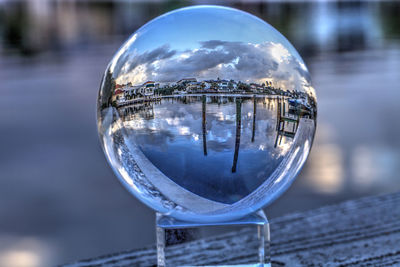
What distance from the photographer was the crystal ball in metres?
1.30

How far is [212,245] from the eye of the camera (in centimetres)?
168

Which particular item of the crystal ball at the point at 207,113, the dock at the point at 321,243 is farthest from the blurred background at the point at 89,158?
the crystal ball at the point at 207,113

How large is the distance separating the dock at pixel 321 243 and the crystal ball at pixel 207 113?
0.24m

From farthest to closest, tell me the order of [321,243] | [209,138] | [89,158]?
[89,158]
[321,243]
[209,138]

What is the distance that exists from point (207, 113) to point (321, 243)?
638 mm

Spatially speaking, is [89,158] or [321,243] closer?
[321,243]

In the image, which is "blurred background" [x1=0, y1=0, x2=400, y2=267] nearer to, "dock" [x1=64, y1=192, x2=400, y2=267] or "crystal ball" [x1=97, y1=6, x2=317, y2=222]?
"dock" [x1=64, y1=192, x2=400, y2=267]

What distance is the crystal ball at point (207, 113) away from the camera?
1.30 m

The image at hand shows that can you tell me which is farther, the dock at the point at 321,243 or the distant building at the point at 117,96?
the dock at the point at 321,243

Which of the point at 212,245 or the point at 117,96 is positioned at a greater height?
the point at 117,96

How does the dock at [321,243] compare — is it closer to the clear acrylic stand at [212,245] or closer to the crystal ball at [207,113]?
the clear acrylic stand at [212,245]

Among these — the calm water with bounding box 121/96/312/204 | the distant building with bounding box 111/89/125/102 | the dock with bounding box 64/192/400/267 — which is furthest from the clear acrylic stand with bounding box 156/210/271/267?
the distant building with bounding box 111/89/125/102

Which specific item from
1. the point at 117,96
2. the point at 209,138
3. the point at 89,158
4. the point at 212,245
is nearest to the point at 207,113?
the point at 209,138

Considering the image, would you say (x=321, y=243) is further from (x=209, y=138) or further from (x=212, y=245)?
(x=209, y=138)
